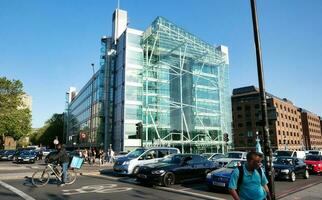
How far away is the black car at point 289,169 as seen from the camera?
17.5 m

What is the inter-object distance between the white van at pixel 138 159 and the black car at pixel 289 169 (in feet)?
20.2

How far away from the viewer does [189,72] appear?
57531 millimetres

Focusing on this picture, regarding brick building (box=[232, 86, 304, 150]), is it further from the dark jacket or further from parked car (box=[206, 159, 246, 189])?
the dark jacket

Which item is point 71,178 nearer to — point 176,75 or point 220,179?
point 220,179

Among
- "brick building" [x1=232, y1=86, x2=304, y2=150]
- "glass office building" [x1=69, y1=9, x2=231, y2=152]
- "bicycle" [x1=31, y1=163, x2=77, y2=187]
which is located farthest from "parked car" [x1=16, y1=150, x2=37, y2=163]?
"brick building" [x1=232, y1=86, x2=304, y2=150]

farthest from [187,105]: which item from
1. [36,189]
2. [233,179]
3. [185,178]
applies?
[233,179]

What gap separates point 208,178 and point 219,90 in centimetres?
4965

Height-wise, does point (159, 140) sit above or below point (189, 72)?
below

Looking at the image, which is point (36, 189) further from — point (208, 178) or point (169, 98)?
point (169, 98)

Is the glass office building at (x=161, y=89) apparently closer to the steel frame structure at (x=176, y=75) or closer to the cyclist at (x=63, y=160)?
the steel frame structure at (x=176, y=75)

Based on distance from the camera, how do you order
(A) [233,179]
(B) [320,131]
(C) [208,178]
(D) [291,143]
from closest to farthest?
(A) [233,179], (C) [208,178], (D) [291,143], (B) [320,131]

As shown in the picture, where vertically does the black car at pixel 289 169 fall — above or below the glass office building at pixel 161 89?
below

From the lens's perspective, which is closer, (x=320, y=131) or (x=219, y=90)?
(x=219, y=90)

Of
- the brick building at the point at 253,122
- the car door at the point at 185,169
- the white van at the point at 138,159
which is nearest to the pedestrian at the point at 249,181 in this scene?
the car door at the point at 185,169
